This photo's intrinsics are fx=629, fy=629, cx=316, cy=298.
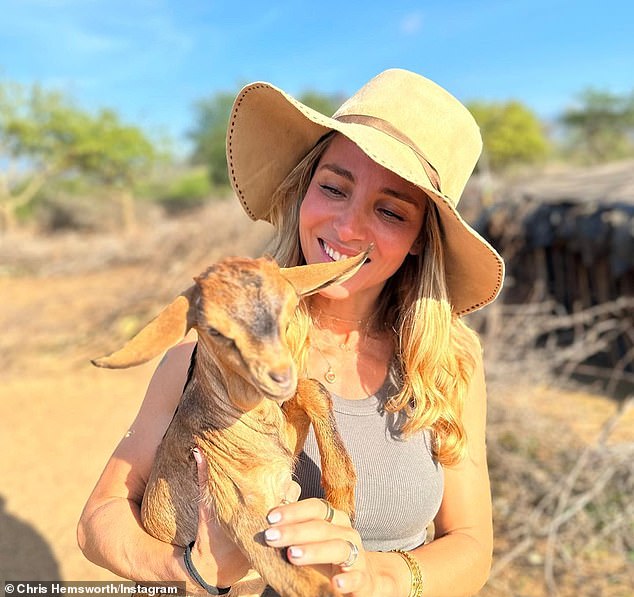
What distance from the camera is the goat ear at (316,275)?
4.83 ft

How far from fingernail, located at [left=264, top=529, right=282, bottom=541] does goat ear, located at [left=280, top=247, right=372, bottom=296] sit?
57 centimetres

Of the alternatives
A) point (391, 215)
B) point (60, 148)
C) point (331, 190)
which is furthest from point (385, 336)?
point (60, 148)

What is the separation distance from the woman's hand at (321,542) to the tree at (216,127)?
32394mm

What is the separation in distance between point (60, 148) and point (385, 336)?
32.2 m

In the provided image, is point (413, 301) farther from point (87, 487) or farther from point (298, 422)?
point (87, 487)

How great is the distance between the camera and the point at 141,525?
6.30 feet

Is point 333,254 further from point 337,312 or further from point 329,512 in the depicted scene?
point 329,512

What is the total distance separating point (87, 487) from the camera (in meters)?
6.74

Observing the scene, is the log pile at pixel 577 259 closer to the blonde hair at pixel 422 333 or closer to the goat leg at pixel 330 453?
the blonde hair at pixel 422 333

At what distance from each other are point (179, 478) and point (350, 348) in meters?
0.83

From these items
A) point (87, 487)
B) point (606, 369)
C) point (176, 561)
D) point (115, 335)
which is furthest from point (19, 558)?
point (606, 369)

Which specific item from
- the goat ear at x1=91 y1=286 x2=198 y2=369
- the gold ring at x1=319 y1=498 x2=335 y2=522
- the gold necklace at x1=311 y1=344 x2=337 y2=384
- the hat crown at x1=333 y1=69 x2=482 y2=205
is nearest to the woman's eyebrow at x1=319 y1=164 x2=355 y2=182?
the hat crown at x1=333 y1=69 x2=482 y2=205

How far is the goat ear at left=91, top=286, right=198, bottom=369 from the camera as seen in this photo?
4.11 ft

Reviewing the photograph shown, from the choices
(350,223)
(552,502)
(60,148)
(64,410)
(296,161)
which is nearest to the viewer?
(350,223)
